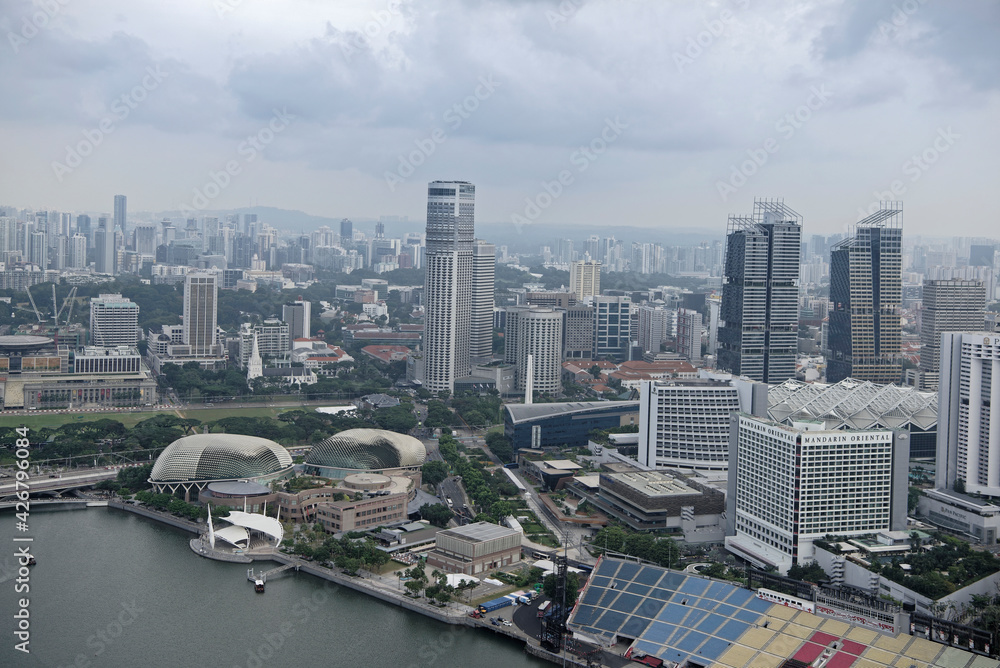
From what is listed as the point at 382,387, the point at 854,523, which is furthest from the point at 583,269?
the point at 854,523

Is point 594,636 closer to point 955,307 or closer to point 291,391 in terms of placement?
point 291,391

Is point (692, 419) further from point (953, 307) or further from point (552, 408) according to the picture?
point (953, 307)

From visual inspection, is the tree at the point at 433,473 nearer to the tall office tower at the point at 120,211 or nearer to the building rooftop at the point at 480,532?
the building rooftop at the point at 480,532

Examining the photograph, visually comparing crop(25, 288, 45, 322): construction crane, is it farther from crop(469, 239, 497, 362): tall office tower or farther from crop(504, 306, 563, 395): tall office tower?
crop(504, 306, 563, 395): tall office tower

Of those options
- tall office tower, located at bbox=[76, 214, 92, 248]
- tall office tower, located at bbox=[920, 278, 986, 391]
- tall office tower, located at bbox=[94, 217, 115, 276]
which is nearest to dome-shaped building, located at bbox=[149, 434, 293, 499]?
tall office tower, located at bbox=[920, 278, 986, 391]

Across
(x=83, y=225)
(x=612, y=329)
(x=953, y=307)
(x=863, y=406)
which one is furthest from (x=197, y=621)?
(x=83, y=225)

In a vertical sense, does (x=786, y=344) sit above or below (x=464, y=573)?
above

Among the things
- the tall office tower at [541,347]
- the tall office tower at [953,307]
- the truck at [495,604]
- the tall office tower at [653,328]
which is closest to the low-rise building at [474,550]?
the truck at [495,604]
